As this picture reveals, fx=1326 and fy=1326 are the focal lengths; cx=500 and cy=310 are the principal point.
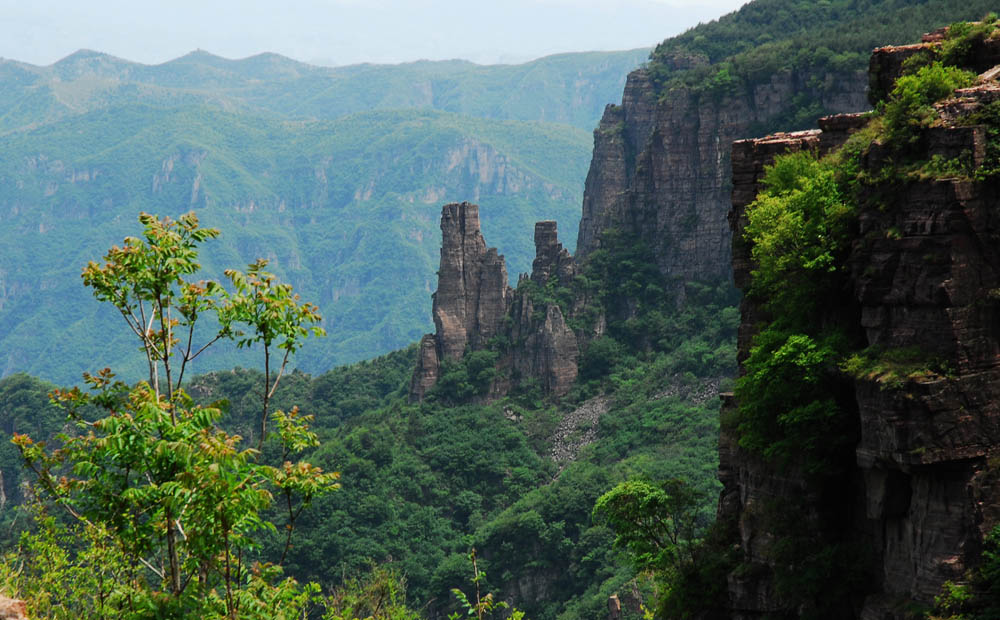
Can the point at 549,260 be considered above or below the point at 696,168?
below

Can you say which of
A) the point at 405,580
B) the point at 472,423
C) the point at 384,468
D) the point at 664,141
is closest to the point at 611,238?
the point at 664,141

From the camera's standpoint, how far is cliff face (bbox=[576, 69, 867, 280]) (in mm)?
103750

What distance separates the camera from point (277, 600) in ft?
70.5

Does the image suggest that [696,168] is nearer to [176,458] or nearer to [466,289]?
[466,289]

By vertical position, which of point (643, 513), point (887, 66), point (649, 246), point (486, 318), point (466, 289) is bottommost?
point (486, 318)

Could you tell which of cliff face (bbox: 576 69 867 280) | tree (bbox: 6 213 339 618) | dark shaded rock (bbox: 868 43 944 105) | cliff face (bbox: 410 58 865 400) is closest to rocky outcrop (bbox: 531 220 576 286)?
cliff face (bbox: 410 58 865 400)

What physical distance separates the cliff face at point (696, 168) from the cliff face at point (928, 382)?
72.7 metres

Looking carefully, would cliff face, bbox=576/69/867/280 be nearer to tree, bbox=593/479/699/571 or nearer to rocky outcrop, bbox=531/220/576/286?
rocky outcrop, bbox=531/220/576/286

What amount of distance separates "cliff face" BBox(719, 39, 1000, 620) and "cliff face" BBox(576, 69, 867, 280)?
72722 mm

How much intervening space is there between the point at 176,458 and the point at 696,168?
298 ft

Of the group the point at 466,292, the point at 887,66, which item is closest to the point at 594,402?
the point at 466,292

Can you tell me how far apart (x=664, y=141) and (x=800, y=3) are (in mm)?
38272

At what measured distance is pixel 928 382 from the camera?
2675 centimetres

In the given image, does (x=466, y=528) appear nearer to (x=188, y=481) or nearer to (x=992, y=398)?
(x=992, y=398)
